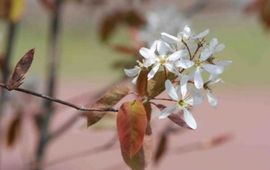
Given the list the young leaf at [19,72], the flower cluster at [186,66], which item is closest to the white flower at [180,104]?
the flower cluster at [186,66]

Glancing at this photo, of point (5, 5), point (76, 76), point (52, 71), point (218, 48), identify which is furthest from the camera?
point (76, 76)

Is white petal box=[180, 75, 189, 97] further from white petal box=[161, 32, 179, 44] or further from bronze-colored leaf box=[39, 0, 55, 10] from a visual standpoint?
bronze-colored leaf box=[39, 0, 55, 10]

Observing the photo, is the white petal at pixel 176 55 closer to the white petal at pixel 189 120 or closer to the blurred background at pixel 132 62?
the white petal at pixel 189 120

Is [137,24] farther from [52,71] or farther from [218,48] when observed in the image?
[218,48]

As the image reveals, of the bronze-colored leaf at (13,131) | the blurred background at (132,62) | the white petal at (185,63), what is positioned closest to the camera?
the white petal at (185,63)

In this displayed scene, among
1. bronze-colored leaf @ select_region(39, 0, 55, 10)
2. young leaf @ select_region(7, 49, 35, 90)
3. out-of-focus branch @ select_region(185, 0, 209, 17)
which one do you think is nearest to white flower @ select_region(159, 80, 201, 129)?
young leaf @ select_region(7, 49, 35, 90)

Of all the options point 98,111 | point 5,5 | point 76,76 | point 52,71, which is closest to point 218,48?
point 98,111
